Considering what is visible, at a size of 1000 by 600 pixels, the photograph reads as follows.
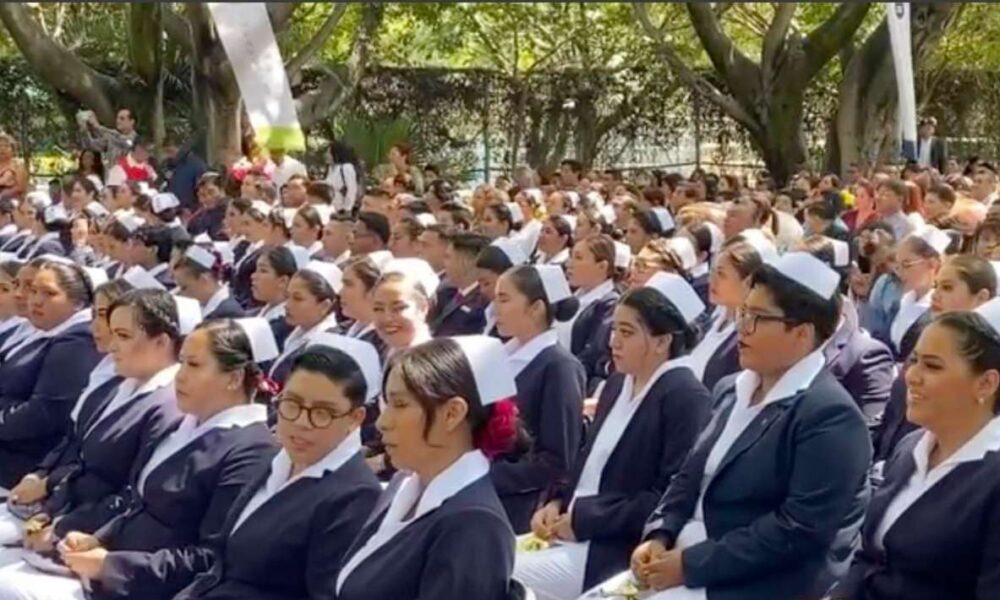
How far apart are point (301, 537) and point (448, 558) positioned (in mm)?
667

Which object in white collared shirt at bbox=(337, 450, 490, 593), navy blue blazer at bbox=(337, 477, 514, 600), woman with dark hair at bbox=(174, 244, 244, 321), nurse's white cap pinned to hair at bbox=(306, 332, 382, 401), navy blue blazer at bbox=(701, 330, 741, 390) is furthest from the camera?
woman with dark hair at bbox=(174, 244, 244, 321)

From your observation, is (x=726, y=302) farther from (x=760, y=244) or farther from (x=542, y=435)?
(x=542, y=435)

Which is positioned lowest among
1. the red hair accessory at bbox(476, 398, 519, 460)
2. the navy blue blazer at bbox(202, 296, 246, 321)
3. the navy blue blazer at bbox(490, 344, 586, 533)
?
the navy blue blazer at bbox(490, 344, 586, 533)

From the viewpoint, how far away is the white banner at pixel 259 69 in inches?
95.6

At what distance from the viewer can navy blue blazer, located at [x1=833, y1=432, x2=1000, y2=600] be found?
10.8 ft

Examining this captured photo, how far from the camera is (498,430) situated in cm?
342

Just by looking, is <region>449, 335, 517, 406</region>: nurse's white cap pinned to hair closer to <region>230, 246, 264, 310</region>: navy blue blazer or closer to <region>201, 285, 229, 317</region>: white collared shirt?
<region>201, 285, 229, 317</region>: white collared shirt

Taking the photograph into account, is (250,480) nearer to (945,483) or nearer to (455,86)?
(945,483)

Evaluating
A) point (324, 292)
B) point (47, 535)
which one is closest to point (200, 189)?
point (324, 292)

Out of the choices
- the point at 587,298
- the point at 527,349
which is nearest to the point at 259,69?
the point at 527,349

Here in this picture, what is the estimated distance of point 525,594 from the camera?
3.23 metres

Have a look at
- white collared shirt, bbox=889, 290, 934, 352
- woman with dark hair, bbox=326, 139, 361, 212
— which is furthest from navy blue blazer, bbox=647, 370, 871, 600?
woman with dark hair, bbox=326, 139, 361, 212

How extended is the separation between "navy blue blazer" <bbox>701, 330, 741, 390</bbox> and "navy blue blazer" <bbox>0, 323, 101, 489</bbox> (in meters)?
2.36

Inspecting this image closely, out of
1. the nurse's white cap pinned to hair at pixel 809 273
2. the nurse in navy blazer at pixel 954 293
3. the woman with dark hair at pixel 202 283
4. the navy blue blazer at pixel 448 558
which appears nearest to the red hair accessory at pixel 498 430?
the navy blue blazer at pixel 448 558
